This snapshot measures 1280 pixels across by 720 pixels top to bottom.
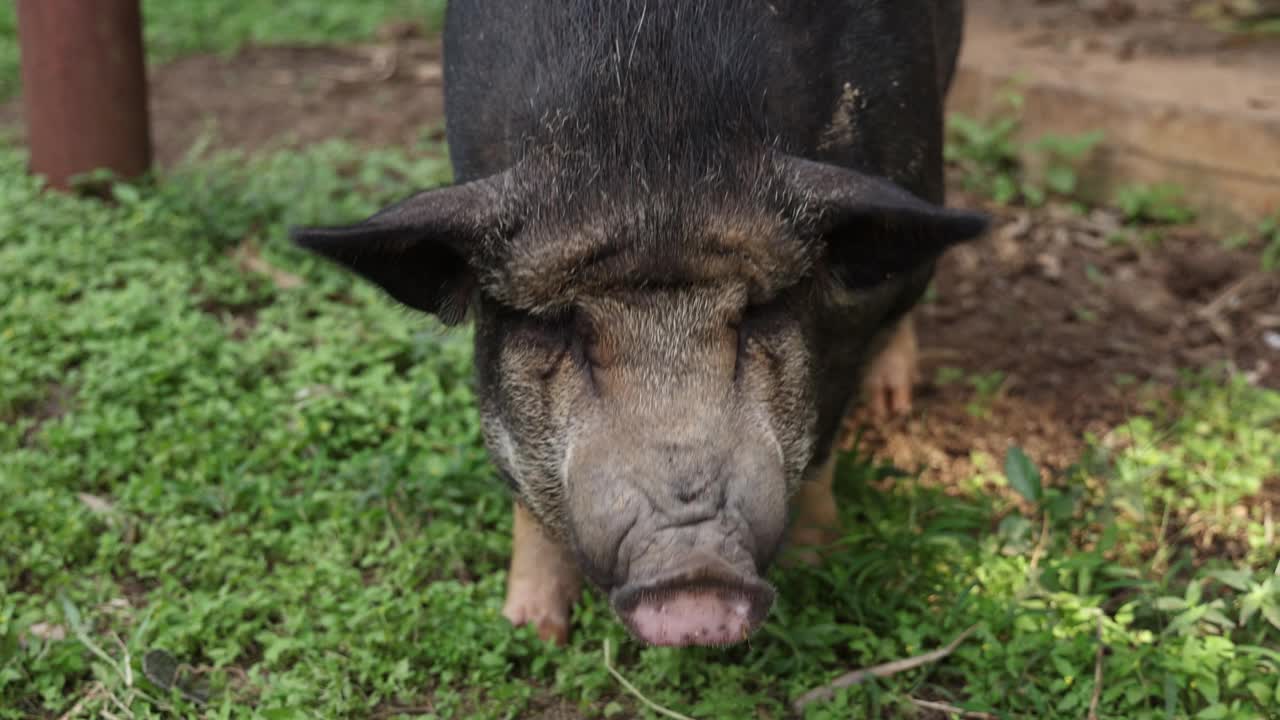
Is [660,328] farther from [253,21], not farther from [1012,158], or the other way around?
[253,21]

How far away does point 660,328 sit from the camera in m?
2.81

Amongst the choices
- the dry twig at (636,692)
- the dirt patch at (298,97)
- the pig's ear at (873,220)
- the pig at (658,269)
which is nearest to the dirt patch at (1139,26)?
the dirt patch at (298,97)

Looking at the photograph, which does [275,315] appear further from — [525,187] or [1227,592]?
[1227,592]

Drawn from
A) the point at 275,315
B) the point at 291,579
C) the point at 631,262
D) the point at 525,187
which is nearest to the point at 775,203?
the point at 631,262

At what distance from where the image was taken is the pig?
2689 millimetres

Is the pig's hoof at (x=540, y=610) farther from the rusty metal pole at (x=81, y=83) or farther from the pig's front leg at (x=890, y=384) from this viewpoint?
the rusty metal pole at (x=81, y=83)

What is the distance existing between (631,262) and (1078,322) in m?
3.04

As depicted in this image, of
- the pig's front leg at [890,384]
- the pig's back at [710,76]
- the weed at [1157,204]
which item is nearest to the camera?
the pig's back at [710,76]

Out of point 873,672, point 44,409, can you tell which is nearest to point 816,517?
point 873,672

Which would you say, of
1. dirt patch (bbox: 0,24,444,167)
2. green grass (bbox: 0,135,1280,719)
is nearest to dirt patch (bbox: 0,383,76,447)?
green grass (bbox: 0,135,1280,719)

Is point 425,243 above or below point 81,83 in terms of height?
above

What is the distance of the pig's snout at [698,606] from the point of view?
2.59 metres

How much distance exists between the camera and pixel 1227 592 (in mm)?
3561

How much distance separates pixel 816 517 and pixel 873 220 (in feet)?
3.89
